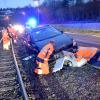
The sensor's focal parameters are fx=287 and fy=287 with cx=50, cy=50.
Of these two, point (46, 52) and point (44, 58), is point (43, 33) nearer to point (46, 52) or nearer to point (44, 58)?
point (46, 52)

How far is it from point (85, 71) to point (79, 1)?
241 feet

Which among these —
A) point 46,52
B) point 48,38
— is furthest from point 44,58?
point 48,38

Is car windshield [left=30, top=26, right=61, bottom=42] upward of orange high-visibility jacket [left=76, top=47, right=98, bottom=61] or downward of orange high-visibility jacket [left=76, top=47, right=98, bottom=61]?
upward

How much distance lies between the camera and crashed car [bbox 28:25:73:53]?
12078mm

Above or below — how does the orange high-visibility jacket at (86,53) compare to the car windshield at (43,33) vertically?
below

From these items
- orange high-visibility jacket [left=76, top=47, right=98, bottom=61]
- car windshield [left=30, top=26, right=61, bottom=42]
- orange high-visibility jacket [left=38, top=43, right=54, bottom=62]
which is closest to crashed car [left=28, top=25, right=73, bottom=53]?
car windshield [left=30, top=26, right=61, bottom=42]

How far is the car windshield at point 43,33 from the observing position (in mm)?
13446

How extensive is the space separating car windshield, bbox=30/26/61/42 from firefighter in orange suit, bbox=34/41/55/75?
1.66 m

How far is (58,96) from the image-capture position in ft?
24.5

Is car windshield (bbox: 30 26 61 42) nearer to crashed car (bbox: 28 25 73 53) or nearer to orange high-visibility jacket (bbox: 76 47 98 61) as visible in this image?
crashed car (bbox: 28 25 73 53)

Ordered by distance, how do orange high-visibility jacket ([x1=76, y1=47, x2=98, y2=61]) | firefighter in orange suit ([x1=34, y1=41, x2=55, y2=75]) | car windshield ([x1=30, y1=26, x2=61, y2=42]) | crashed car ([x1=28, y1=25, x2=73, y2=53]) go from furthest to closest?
1. car windshield ([x1=30, y1=26, x2=61, y2=42])
2. crashed car ([x1=28, y1=25, x2=73, y2=53])
3. orange high-visibility jacket ([x1=76, y1=47, x2=98, y2=61])
4. firefighter in orange suit ([x1=34, y1=41, x2=55, y2=75])

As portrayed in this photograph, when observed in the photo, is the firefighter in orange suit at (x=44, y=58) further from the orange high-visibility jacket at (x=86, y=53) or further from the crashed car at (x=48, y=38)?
the orange high-visibility jacket at (x=86, y=53)

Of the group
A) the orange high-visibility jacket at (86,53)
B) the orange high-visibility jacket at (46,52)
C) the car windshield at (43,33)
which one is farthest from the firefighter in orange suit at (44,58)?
the car windshield at (43,33)

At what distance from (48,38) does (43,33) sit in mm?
722
